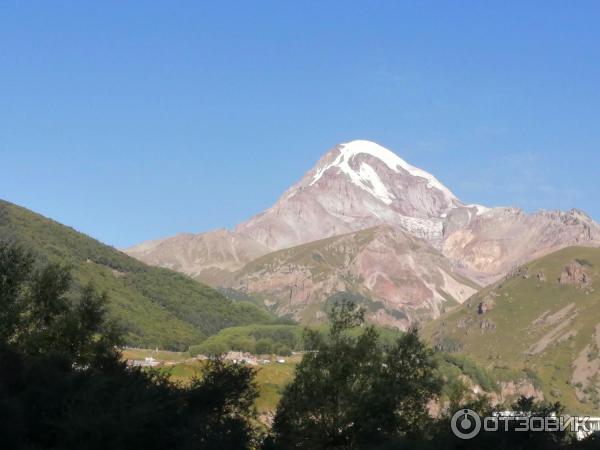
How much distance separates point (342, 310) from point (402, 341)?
7456 mm

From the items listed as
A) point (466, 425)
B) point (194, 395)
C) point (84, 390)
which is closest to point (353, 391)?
point (194, 395)

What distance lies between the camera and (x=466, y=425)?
202ft

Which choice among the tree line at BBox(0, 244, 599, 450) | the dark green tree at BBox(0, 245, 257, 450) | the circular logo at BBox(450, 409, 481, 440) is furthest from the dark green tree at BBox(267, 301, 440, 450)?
the circular logo at BBox(450, 409, 481, 440)

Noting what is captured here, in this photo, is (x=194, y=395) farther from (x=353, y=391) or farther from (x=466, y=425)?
(x=466, y=425)

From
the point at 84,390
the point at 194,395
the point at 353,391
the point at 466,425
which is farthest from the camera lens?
the point at 353,391

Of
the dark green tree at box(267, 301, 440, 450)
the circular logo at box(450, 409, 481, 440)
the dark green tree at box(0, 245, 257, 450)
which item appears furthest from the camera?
the dark green tree at box(267, 301, 440, 450)

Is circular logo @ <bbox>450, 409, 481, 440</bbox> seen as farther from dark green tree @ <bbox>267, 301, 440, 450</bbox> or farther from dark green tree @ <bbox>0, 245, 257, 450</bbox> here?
dark green tree @ <bbox>0, 245, 257, 450</bbox>

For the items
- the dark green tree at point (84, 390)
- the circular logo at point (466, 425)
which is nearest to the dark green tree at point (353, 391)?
the dark green tree at point (84, 390)

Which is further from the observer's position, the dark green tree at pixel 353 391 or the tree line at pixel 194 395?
the dark green tree at pixel 353 391

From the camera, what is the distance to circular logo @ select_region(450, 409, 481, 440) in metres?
58.7

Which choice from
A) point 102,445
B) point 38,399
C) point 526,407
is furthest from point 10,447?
point 526,407

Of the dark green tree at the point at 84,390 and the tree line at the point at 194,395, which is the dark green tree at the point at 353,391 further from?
the dark green tree at the point at 84,390

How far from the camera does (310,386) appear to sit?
8062cm

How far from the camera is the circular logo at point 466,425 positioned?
58.7 meters
